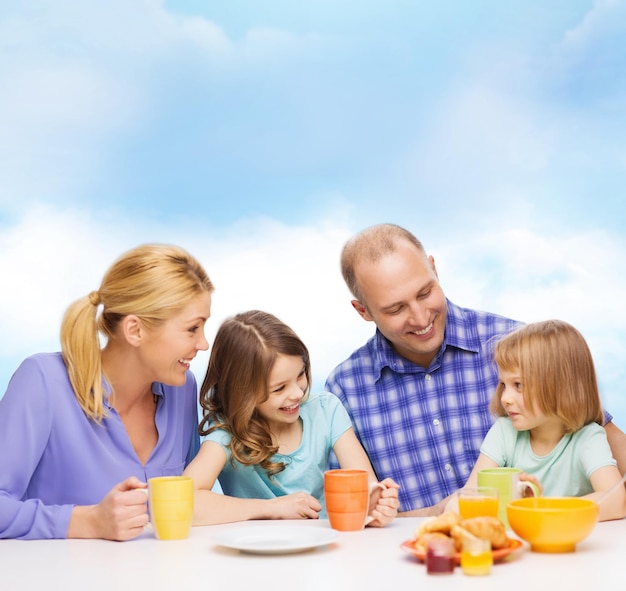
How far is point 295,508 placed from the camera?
1.93 meters

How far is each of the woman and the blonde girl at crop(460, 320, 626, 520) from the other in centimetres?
83

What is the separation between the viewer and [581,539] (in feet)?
4.42

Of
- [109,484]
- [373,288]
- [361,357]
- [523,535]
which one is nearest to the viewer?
[523,535]

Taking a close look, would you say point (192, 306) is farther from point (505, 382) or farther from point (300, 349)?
point (505, 382)

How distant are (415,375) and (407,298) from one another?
12.7 inches

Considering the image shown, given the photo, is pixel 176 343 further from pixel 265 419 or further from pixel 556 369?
pixel 556 369

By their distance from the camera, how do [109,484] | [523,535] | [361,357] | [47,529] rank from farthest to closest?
[361,357], [109,484], [47,529], [523,535]

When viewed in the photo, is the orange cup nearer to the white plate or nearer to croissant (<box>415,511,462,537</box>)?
the white plate

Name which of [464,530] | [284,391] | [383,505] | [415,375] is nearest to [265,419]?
[284,391]

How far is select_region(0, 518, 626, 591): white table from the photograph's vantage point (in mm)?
1201

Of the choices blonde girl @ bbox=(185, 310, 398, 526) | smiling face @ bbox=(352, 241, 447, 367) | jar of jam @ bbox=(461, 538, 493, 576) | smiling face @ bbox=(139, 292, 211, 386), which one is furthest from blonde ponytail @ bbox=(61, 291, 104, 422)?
jar of jam @ bbox=(461, 538, 493, 576)

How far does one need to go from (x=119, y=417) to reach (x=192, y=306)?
36 cm

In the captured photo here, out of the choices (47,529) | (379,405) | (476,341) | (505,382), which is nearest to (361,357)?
(379,405)

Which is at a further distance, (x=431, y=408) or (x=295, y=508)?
(x=431, y=408)
